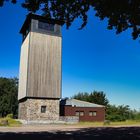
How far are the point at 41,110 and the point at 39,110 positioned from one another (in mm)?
377

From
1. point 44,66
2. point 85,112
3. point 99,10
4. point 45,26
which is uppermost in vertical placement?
point 45,26

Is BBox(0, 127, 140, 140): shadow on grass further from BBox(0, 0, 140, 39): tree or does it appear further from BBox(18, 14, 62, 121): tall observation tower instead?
BBox(18, 14, 62, 121): tall observation tower

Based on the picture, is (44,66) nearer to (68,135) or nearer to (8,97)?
(68,135)

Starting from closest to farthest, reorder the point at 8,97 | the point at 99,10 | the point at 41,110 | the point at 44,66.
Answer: the point at 99,10 < the point at 41,110 < the point at 44,66 < the point at 8,97

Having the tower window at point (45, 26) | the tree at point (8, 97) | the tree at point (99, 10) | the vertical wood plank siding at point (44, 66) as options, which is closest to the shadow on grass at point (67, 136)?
the tree at point (99, 10)

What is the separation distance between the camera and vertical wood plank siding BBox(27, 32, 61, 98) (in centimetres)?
4531

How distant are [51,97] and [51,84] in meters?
2.00

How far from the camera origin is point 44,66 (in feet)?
151

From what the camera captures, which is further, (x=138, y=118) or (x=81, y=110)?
(x=138, y=118)

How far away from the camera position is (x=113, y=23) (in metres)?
14.4

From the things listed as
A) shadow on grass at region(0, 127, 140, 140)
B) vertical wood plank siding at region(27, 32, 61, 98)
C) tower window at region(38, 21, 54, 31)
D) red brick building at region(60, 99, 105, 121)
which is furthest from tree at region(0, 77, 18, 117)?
shadow on grass at region(0, 127, 140, 140)

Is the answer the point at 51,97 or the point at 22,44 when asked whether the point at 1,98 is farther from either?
the point at 51,97

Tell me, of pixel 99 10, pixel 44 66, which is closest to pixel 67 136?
pixel 99 10

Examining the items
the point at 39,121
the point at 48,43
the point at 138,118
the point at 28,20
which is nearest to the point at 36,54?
the point at 48,43
